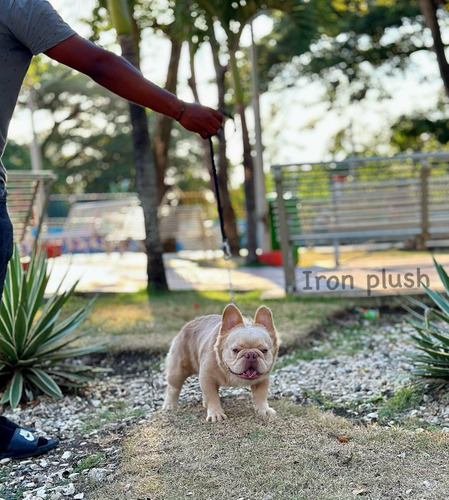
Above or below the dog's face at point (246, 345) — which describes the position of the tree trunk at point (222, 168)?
above

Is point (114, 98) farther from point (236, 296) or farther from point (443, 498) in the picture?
point (443, 498)

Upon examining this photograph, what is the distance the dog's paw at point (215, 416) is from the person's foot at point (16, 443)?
2.92 feet

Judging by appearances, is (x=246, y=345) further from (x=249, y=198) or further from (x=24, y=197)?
(x=249, y=198)

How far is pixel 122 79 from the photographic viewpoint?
2.77 metres

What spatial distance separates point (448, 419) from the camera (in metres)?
3.80

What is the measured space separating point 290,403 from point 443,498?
1528mm

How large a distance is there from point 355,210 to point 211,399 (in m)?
5.36

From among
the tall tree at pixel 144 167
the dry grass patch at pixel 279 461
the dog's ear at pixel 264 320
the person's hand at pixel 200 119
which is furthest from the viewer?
the tall tree at pixel 144 167

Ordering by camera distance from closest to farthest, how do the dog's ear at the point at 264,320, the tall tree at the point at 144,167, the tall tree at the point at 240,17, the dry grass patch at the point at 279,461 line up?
the dry grass patch at the point at 279,461
the dog's ear at the point at 264,320
the tall tree at the point at 144,167
the tall tree at the point at 240,17

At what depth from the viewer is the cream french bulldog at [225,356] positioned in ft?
11.4

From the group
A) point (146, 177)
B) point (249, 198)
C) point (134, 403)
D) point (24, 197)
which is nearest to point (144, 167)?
point (146, 177)

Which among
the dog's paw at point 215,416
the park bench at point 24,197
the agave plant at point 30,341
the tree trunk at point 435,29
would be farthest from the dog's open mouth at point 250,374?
the tree trunk at point 435,29

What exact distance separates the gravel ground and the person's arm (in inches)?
67.2

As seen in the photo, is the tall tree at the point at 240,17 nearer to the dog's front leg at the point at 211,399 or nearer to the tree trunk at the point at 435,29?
the tree trunk at the point at 435,29
